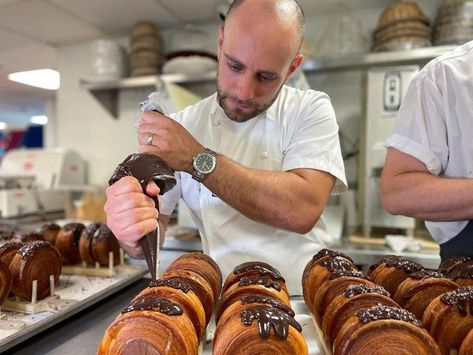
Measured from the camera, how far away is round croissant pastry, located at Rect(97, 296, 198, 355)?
62 centimetres

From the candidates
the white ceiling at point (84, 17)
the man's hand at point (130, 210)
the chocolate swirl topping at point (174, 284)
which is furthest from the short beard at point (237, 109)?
the white ceiling at point (84, 17)

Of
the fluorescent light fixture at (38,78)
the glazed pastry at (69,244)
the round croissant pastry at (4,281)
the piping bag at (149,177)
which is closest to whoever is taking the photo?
the piping bag at (149,177)

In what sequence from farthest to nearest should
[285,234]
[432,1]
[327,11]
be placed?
1. [327,11]
2. [432,1]
3. [285,234]

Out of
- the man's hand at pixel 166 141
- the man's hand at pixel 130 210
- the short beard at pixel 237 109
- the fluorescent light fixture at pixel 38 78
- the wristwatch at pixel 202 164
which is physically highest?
the fluorescent light fixture at pixel 38 78

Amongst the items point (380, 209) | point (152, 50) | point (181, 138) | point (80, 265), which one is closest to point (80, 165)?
point (152, 50)

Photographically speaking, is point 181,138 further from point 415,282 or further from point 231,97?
point 415,282

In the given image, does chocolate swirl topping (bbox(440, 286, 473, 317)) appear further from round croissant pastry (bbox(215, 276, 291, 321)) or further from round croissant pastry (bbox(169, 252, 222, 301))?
round croissant pastry (bbox(169, 252, 222, 301))

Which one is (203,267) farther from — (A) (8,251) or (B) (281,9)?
(B) (281,9)

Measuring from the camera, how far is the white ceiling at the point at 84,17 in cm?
337

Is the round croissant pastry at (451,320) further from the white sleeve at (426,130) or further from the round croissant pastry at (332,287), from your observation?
the white sleeve at (426,130)

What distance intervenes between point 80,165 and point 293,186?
3.63 metres

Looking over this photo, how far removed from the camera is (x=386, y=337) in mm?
619

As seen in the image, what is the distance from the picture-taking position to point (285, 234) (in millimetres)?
1366

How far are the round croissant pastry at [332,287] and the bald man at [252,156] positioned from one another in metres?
0.30
